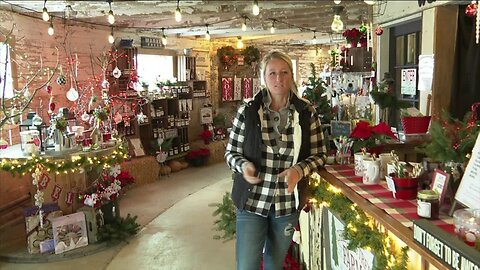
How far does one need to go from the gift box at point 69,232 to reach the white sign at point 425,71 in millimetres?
3287

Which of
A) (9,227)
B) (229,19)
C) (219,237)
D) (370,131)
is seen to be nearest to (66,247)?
(9,227)

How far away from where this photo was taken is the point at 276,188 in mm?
2096

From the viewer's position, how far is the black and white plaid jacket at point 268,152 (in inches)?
81.7

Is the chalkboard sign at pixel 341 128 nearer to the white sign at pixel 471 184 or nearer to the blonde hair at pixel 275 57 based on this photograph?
the blonde hair at pixel 275 57

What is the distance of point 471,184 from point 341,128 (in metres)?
1.21

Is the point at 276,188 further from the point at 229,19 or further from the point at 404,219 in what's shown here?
the point at 229,19

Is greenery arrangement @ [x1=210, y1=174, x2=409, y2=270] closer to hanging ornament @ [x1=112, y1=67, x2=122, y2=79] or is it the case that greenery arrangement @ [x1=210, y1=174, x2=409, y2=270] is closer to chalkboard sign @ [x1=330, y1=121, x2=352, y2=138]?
chalkboard sign @ [x1=330, y1=121, x2=352, y2=138]

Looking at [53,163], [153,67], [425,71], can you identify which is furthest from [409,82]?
[153,67]

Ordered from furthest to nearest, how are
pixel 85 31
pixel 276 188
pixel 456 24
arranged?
pixel 85 31
pixel 456 24
pixel 276 188

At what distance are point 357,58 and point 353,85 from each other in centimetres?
34

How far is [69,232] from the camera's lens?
4047mm

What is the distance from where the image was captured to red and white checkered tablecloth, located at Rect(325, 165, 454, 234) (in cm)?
150

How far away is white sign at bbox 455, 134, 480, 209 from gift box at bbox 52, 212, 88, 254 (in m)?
3.43

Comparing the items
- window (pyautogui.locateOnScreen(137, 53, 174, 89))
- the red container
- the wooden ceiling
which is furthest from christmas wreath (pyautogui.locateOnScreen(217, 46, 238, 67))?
the red container
